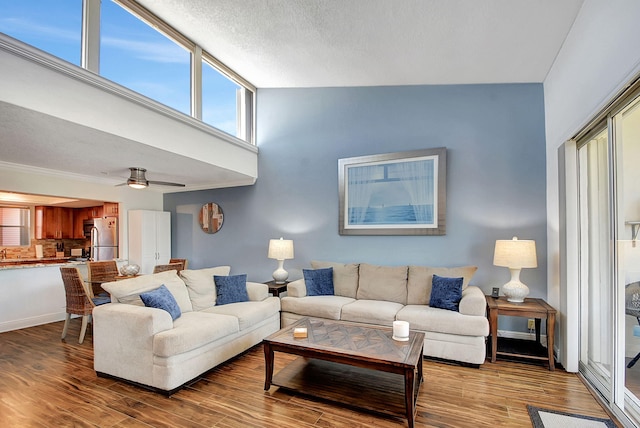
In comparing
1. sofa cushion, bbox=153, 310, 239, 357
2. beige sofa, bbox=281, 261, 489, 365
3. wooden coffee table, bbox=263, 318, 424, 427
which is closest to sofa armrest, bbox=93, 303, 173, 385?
sofa cushion, bbox=153, 310, 239, 357

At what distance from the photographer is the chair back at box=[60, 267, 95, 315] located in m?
4.03

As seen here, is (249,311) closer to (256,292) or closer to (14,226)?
(256,292)

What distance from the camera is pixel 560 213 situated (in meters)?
3.29

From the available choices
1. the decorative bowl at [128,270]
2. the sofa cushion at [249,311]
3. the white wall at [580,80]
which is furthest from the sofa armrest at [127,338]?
the white wall at [580,80]

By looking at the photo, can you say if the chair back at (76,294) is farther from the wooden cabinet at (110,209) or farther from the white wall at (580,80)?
the white wall at (580,80)

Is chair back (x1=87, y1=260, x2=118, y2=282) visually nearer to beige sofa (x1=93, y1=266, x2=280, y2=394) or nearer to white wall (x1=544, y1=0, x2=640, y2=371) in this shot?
beige sofa (x1=93, y1=266, x2=280, y2=394)

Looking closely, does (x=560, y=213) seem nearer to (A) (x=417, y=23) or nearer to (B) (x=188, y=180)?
(A) (x=417, y=23)

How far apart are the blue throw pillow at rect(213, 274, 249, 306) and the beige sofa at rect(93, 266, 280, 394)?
29 centimetres

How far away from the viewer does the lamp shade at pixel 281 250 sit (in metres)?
4.85

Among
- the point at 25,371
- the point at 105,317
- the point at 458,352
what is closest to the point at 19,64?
the point at 105,317

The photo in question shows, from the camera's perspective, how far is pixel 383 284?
4195mm

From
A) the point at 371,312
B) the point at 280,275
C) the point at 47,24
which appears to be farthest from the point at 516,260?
the point at 47,24

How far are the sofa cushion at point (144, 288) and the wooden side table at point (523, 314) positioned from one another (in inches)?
129

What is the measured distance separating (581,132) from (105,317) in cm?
460
